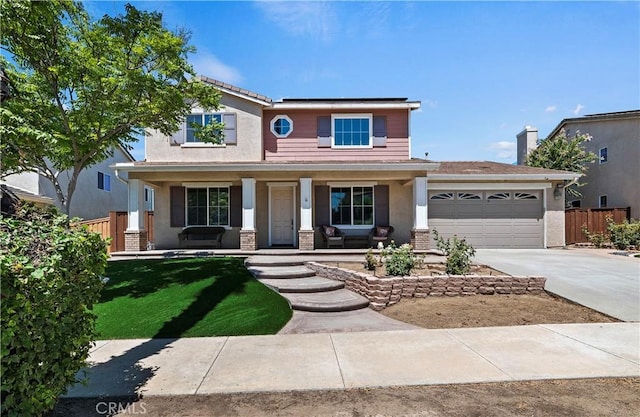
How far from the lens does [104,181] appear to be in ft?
68.8

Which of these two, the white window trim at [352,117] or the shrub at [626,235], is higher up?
the white window trim at [352,117]

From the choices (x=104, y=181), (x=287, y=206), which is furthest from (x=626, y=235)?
(x=104, y=181)

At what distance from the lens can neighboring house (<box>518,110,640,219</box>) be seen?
1698 centimetres

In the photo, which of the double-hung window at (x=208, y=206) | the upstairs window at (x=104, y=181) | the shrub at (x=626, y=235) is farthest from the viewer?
the upstairs window at (x=104, y=181)

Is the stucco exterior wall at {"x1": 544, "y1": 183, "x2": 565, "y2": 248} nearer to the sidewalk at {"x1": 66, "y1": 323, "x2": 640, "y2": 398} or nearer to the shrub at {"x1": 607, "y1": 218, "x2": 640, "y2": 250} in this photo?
the shrub at {"x1": 607, "y1": 218, "x2": 640, "y2": 250}

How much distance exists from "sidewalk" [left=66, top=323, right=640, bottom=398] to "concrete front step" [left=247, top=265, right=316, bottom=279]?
10.3 ft

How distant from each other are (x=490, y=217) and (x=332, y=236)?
22.0ft

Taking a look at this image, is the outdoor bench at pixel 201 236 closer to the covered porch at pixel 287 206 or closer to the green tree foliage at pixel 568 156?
the covered porch at pixel 287 206

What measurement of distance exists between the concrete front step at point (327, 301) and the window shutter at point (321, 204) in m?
6.04

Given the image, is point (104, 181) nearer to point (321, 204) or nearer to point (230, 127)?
point (230, 127)

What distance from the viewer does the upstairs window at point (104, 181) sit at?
2043 centimetres

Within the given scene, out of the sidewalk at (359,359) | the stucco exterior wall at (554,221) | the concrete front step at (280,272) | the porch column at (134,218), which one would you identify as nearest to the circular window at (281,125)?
the porch column at (134,218)

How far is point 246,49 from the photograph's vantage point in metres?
10.4

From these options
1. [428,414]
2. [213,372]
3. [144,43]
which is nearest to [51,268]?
[213,372]
